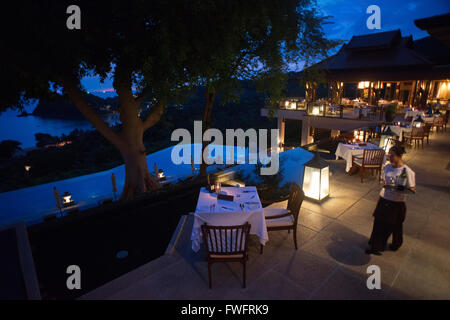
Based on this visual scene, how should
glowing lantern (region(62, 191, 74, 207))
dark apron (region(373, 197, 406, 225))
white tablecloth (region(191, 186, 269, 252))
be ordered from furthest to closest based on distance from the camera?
1. glowing lantern (region(62, 191, 74, 207))
2. white tablecloth (region(191, 186, 269, 252))
3. dark apron (region(373, 197, 406, 225))

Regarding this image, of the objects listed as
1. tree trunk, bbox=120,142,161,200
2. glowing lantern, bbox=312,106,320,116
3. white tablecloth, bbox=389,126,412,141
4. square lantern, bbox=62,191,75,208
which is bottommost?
square lantern, bbox=62,191,75,208

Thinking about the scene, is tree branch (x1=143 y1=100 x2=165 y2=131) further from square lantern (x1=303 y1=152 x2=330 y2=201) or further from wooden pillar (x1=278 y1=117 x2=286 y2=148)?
wooden pillar (x1=278 y1=117 x2=286 y2=148)

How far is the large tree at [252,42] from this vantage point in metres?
5.95

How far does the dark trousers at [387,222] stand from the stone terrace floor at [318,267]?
0.19 meters

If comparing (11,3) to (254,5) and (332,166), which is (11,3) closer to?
(254,5)

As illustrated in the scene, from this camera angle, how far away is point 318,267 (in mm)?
3303

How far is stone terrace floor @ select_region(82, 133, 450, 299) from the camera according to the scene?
2.91 metres

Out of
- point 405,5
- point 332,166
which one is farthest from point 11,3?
point 405,5

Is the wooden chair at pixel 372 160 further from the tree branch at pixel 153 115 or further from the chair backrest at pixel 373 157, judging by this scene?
the tree branch at pixel 153 115

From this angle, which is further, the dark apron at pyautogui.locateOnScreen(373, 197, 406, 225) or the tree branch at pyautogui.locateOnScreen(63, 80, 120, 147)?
the tree branch at pyautogui.locateOnScreen(63, 80, 120, 147)

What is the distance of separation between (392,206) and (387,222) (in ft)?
0.82

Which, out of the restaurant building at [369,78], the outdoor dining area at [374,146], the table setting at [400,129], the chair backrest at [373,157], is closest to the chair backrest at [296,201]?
the outdoor dining area at [374,146]

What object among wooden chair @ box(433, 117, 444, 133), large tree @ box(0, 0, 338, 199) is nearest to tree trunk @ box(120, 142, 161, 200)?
large tree @ box(0, 0, 338, 199)

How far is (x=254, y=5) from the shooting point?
20.9ft
